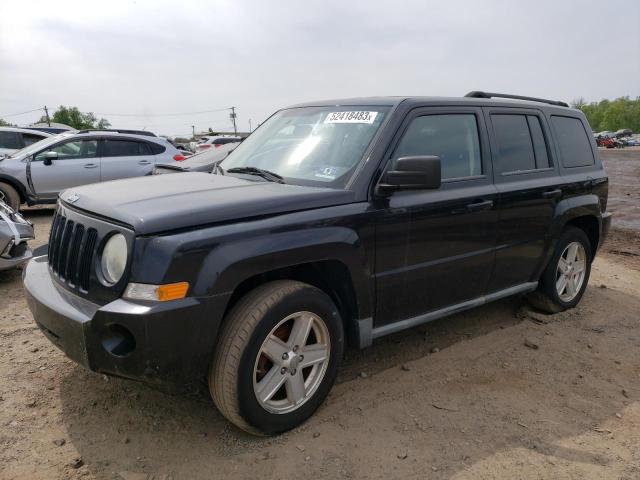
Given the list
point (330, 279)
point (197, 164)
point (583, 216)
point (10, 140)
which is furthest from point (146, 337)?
point (10, 140)

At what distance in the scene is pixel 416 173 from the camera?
300 cm

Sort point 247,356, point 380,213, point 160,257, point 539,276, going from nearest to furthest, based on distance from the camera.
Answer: point 160,257 → point 247,356 → point 380,213 → point 539,276

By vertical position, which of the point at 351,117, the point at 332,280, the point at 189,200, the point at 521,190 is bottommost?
the point at 332,280

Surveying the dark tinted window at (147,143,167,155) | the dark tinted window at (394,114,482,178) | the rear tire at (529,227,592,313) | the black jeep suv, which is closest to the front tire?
the black jeep suv

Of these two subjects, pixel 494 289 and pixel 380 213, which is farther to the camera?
pixel 494 289

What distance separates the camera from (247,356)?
2.67 metres

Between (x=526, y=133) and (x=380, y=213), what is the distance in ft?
6.24

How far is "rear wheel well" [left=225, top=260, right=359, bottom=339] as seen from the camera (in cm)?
302

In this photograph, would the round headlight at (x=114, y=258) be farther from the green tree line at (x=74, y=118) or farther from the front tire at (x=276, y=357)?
the green tree line at (x=74, y=118)

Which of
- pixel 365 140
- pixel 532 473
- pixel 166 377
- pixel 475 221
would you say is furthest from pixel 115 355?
pixel 475 221

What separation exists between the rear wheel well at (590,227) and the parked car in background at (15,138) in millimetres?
11472

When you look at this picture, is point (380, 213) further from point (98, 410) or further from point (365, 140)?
point (98, 410)

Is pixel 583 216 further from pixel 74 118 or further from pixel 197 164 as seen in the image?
pixel 74 118

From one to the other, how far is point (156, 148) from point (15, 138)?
4070 millimetres
